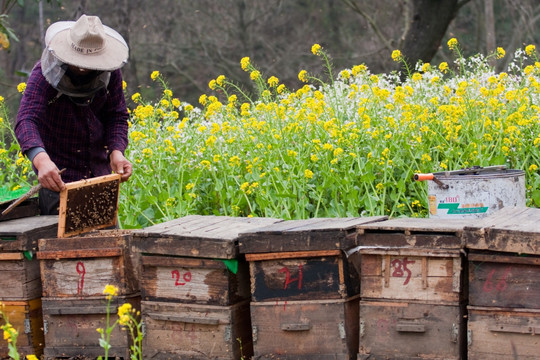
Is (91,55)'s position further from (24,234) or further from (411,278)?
(411,278)

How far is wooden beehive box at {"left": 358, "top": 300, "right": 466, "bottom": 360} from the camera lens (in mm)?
3629

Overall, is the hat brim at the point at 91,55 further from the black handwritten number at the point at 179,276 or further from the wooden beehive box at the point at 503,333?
the wooden beehive box at the point at 503,333

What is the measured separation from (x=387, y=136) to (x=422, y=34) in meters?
5.36

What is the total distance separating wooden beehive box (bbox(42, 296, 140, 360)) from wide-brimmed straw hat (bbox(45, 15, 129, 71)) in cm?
121

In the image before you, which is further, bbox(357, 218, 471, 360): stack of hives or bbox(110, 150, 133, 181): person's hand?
bbox(110, 150, 133, 181): person's hand

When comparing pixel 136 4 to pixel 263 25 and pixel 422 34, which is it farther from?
pixel 422 34

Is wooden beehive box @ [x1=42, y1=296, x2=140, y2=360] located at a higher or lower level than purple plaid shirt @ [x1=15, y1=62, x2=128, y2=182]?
lower

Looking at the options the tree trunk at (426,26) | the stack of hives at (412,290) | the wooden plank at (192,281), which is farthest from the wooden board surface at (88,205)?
the tree trunk at (426,26)

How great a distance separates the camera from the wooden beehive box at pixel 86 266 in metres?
4.26

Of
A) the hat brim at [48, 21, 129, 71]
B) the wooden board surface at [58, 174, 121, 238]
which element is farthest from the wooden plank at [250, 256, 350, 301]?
the hat brim at [48, 21, 129, 71]

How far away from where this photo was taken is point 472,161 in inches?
236

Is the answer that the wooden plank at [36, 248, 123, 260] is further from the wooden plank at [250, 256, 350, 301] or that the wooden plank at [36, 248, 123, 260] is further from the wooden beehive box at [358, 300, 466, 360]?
the wooden beehive box at [358, 300, 466, 360]

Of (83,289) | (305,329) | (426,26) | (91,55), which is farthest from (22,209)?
(426,26)

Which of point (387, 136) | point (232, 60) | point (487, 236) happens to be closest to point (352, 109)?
point (387, 136)
